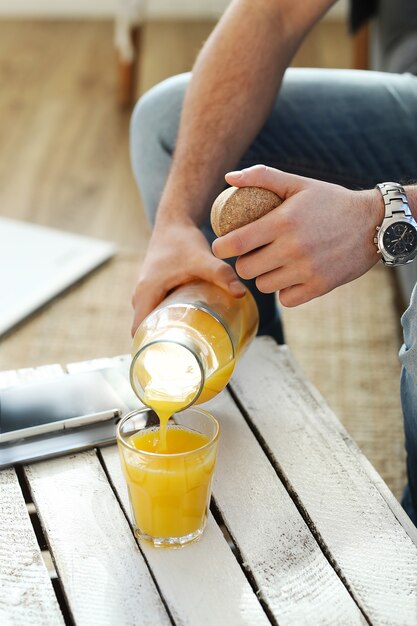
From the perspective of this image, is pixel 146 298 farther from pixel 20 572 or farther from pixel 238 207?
pixel 20 572


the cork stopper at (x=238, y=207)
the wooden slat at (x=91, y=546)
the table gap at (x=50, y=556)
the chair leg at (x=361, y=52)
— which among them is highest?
the cork stopper at (x=238, y=207)

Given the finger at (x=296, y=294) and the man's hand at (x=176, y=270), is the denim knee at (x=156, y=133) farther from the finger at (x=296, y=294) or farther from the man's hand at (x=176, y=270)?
the finger at (x=296, y=294)

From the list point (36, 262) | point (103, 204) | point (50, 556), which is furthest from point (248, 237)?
point (103, 204)

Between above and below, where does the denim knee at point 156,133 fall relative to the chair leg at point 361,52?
above

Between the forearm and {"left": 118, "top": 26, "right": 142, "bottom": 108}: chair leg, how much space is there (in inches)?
58.4

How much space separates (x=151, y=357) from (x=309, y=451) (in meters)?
0.23

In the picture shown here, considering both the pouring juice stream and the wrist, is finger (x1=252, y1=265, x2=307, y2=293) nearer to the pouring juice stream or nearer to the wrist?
the pouring juice stream

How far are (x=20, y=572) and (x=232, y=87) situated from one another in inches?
30.7

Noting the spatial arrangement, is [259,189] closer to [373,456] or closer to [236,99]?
[236,99]

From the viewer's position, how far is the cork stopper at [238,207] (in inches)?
33.5

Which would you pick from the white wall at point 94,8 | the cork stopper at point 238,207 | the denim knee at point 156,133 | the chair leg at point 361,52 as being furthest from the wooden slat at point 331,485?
the white wall at point 94,8

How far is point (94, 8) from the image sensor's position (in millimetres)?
3689

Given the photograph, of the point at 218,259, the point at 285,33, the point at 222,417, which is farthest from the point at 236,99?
the point at 222,417

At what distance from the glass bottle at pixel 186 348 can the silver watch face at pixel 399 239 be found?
194 millimetres
